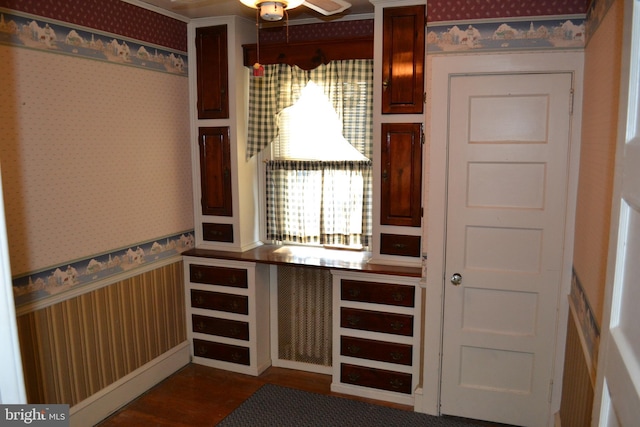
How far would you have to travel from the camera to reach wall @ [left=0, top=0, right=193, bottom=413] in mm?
2506

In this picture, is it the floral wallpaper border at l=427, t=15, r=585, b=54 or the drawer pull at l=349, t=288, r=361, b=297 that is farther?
the drawer pull at l=349, t=288, r=361, b=297


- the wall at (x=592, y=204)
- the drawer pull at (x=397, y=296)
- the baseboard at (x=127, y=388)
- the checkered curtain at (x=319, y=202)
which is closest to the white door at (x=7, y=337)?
the wall at (x=592, y=204)

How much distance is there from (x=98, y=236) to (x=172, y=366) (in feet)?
3.99

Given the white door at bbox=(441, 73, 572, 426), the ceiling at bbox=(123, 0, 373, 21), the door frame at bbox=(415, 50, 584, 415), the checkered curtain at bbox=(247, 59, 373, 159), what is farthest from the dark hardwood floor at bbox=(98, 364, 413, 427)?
the ceiling at bbox=(123, 0, 373, 21)

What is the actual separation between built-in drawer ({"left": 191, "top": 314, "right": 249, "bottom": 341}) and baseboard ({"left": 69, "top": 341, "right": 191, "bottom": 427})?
0.19m

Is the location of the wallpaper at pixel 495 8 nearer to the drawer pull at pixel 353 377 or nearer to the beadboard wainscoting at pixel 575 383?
the beadboard wainscoting at pixel 575 383

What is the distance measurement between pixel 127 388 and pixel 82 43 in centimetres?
222

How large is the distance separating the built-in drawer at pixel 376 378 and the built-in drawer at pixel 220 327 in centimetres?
80

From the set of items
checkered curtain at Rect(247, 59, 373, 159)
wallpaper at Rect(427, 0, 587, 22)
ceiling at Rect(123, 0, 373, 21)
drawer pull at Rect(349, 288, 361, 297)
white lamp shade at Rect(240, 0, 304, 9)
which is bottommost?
drawer pull at Rect(349, 288, 361, 297)

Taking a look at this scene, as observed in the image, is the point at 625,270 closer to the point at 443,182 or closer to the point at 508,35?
the point at 443,182

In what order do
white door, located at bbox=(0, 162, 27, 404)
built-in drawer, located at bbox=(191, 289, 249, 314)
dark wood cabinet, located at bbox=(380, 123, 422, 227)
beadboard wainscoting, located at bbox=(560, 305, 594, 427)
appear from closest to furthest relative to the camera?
1. white door, located at bbox=(0, 162, 27, 404)
2. beadboard wainscoting, located at bbox=(560, 305, 594, 427)
3. dark wood cabinet, located at bbox=(380, 123, 422, 227)
4. built-in drawer, located at bbox=(191, 289, 249, 314)

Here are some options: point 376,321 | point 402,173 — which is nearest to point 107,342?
point 376,321

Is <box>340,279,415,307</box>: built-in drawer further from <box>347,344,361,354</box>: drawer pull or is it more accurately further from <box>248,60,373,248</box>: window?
<box>248,60,373,248</box>: window

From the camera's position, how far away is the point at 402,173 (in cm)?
316
